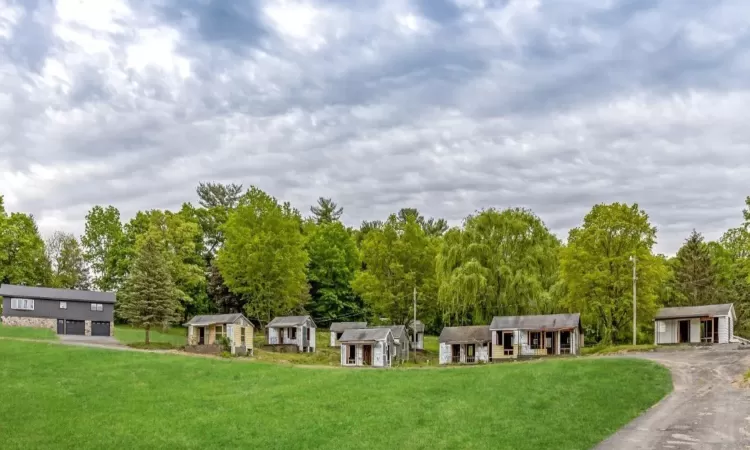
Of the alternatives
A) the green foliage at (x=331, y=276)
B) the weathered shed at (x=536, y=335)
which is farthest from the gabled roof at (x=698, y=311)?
the green foliage at (x=331, y=276)

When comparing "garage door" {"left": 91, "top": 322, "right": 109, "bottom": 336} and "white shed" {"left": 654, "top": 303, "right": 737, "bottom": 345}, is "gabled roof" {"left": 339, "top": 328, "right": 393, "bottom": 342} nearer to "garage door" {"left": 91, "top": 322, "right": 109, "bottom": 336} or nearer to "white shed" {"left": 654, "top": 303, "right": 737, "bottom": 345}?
"white shed" {"left": 654, "top": 303, "right": 737, "bottom": 345}

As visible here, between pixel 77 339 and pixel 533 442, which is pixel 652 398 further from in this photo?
pixel 77 339

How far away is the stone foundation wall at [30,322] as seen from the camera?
219 feet

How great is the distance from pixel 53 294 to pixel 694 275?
69.7 m

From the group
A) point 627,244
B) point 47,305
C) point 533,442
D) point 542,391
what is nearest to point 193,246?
point 47,305

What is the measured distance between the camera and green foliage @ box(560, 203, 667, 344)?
5591 cm

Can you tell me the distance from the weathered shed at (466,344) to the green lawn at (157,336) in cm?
2326

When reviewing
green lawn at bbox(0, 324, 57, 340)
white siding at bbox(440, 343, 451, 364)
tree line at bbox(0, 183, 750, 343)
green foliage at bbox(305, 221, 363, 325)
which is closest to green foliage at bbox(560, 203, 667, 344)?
tree line at bbox(0, 183, 750, 343)

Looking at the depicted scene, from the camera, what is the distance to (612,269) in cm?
5669

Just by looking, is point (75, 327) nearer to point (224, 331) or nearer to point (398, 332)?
point (224, 331)

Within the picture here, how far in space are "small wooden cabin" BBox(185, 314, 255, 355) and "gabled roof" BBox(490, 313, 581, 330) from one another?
71.4ft

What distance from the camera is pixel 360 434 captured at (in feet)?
73.6

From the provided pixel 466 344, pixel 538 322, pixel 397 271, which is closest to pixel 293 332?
pixel 397 271

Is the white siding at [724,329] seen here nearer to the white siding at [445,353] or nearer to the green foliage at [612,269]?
the green foliage at [612,269]
